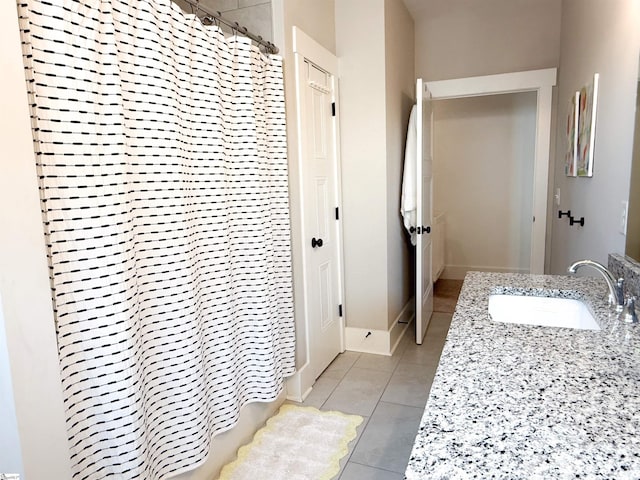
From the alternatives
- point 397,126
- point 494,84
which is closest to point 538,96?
point 494,84

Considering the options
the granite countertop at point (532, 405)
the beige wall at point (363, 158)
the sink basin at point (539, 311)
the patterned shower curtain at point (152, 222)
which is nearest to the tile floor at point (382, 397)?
the beige wall at point (363, 158)

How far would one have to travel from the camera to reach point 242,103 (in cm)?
188

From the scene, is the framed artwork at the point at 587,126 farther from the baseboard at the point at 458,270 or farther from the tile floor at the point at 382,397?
the baseboard at the point at 458,270

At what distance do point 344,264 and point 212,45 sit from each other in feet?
5.82

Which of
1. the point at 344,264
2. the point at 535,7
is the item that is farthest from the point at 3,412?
the point at 535,7

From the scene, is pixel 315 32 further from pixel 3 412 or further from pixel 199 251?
pixel 3 412

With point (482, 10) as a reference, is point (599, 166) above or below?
below

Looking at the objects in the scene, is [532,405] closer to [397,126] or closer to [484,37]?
[397,126]

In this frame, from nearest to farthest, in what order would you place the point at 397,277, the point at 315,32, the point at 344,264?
the point at 315,32
the point at 344,264
the point at 397,277

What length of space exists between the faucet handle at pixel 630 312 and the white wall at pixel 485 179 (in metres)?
3.76

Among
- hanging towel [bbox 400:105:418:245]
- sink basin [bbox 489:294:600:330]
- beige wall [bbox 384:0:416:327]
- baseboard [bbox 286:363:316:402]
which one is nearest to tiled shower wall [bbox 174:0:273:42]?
beige wall [bbox 384:0:416:327]

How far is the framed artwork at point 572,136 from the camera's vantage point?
240 centimetres

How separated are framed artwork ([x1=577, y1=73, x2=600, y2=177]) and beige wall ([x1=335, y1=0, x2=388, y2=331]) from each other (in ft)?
3.75

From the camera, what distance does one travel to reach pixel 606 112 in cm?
183
